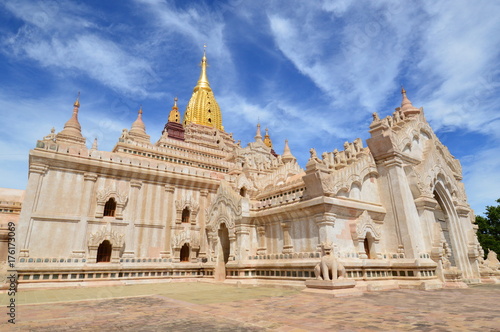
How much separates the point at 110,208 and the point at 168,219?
387 centimetres

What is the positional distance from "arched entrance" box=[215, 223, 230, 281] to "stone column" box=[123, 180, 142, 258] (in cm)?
547

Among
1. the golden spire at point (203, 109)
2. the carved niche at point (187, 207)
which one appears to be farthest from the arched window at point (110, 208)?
the golden spire at point (203, 109)

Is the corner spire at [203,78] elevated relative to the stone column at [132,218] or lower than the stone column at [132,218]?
elevated

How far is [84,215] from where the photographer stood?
746 inches

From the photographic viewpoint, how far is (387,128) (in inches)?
704

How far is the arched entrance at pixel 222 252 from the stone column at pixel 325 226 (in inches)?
305

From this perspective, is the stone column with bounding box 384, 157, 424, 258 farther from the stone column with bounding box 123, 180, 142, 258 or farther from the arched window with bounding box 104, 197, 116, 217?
the arched window with bounding box 104, 197, 116, 217

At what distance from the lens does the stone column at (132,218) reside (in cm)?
1975

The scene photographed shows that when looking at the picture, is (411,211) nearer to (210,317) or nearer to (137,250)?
(210,317)

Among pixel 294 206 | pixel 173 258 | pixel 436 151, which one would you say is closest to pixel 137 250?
pixel 173 258

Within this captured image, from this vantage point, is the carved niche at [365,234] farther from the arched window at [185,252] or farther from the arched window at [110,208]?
the arched window at [110,208]

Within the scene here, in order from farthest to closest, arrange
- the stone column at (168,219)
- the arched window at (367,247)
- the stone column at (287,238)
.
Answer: the stone column at (168,219) < the stone column at (287,238) < the arched window at (367,247)

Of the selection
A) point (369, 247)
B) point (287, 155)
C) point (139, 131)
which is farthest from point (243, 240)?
point (139, 131)

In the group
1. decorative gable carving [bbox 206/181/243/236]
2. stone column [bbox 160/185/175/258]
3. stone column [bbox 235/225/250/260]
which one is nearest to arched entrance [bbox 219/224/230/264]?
decorative gable carving [bbox 206/181/243/236]
